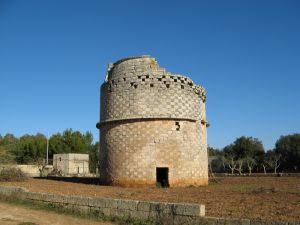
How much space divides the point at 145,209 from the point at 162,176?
964 cm

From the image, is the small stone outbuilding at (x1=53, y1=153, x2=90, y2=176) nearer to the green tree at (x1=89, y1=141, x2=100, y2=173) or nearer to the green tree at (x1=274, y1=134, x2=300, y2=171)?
the green tree at (x1=89, y1=141, x2=100, y2=173)

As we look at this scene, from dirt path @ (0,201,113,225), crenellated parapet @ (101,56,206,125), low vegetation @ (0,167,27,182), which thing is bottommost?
dirt path @ (0,201,113,225)

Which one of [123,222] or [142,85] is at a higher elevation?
[142,85]

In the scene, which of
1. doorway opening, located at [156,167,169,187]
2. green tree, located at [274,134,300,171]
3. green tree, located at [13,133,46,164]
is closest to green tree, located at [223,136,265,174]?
green tree, located at [274,134,300,171]

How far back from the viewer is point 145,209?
9055mm

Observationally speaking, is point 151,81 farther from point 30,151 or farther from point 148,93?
point 30,151

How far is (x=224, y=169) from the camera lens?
51625mm

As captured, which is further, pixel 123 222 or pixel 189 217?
pixel 123 222

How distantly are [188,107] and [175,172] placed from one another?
3473mm

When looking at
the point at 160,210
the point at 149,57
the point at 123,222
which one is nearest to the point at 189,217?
the point at 160,210

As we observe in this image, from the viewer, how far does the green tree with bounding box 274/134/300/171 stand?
45.3 meters

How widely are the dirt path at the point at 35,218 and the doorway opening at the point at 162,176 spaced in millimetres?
7672

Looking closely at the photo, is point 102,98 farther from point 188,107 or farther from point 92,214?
point 92,214

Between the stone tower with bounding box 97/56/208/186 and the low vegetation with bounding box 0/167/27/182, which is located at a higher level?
the stone tower with bounding box 97/56/208/186
